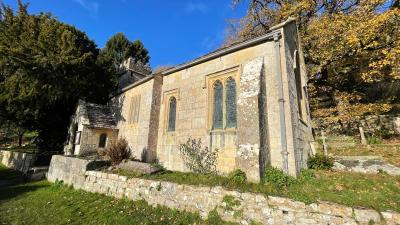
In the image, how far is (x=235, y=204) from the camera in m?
6.27

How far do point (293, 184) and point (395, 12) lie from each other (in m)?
13.5

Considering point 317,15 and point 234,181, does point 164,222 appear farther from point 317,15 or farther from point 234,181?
point 317,15

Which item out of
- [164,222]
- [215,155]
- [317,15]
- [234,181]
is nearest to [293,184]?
[234,181]

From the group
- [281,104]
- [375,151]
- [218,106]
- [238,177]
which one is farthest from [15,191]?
[375,151]

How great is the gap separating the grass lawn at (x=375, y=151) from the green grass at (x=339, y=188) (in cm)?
317

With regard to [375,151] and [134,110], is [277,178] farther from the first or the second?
[134,110]

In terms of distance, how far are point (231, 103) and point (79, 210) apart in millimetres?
7599

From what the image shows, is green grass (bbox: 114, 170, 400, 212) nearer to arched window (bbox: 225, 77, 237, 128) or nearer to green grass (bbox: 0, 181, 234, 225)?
green grass (bbox: 0, 181, 234, 225)

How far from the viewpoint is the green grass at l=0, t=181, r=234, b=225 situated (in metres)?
6.77

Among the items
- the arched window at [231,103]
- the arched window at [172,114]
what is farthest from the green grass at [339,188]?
the arched window at [172,114]

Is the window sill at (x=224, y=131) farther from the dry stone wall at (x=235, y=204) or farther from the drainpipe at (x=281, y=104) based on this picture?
the dry stone wall at (x=235, y=204)

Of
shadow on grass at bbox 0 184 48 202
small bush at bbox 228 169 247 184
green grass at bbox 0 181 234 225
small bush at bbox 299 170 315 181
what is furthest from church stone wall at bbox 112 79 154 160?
small bush at bbox 299 170 315 181

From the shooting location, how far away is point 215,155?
1012 centimetres

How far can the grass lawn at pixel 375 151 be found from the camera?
10.7 metres
